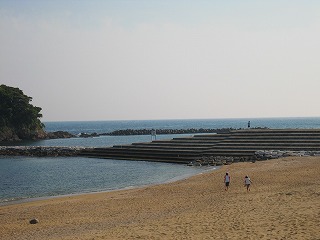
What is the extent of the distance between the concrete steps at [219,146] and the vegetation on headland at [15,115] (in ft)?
149

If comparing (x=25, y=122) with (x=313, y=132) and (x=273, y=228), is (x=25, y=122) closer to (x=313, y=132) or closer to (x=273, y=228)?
(x=313, y=132)

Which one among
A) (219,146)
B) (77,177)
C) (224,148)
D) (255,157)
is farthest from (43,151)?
(255,157)

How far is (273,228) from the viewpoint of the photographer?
14633 mm

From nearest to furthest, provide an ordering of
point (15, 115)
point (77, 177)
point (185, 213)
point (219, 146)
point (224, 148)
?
point (185, 213) → point (77, 177) → point (224, 148) → point (219, 146) → point (15, 115)

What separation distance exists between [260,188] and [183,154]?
2596cm

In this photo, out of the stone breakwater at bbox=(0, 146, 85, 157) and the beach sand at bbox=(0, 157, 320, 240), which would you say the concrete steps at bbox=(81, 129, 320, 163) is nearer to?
the stone breakwater at bbox=(0, 146, 85, 157)

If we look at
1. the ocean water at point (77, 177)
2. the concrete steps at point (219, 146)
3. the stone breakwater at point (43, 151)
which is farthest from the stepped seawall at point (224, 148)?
the ocean water at point (77, 177)

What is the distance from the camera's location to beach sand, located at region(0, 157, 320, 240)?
49.3ft

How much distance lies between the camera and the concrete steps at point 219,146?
49.0 m

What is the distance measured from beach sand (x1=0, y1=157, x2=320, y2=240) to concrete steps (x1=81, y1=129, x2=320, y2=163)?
18841mm

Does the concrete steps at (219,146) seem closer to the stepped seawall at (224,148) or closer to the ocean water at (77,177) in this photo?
the stepped seawall at (224,148)

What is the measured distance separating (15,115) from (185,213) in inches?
3534

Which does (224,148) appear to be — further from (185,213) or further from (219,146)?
(185,213)

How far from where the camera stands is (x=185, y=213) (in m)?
19.0
